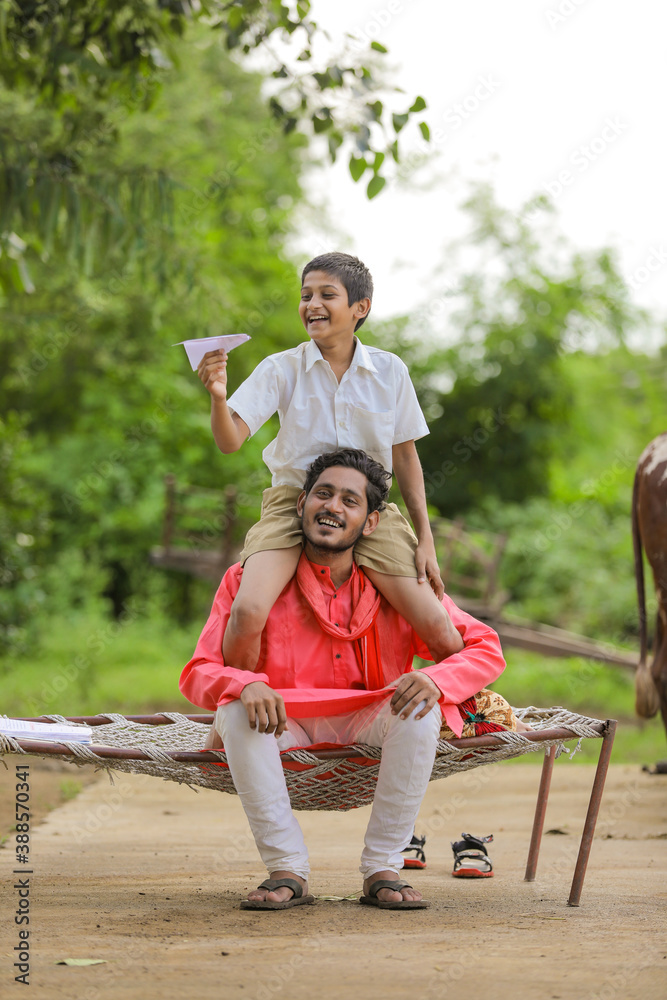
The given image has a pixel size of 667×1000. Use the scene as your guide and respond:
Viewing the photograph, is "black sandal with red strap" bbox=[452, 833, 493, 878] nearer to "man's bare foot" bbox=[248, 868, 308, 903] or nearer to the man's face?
"man's bare foot" bbox=[248, 868, 308, 903]

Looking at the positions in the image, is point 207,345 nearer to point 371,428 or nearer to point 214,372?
point 214,372

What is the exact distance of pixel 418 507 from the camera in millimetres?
3582

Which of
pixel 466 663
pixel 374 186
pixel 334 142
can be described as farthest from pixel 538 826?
pixel 334 142

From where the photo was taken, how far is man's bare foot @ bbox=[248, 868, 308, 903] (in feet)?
10.1

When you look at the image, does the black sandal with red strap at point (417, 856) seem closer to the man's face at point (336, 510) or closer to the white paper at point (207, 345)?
the man's face at point (336, 510)

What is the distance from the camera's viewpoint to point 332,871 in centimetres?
399

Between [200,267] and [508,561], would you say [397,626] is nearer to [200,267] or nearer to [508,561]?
[200,267]

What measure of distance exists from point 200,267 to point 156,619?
7.23 meters

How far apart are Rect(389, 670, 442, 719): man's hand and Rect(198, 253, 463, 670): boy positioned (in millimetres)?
293

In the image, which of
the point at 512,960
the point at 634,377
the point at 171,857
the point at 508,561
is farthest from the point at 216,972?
the point at 634,377

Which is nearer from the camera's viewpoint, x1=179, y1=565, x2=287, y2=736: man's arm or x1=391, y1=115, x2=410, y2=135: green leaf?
x1=179, y1=565, x2=287, y2=736: man's arm

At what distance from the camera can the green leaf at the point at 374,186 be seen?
5.09 metres

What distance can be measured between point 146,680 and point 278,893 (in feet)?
24.0

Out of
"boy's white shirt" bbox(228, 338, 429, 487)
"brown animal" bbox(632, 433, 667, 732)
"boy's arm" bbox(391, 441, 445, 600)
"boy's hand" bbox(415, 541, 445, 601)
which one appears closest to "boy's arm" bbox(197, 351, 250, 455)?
"boy's white shirt" bbox(228, 338, 429, 487)
